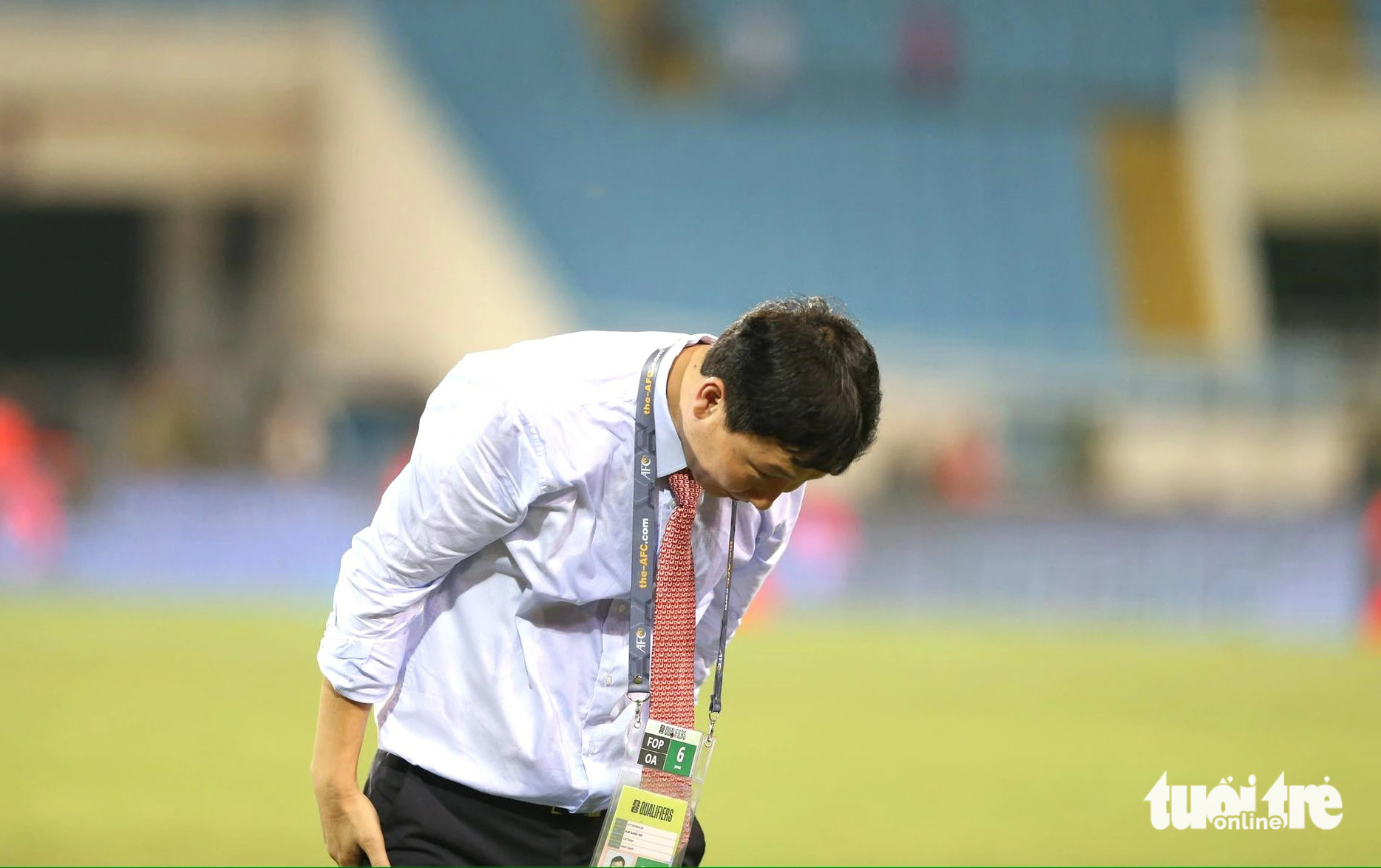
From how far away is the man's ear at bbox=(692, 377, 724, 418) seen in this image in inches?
113

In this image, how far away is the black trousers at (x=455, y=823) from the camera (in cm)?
318

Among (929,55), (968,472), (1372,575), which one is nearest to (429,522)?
(1372,575)

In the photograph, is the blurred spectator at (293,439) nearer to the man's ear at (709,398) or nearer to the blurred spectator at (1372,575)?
the blurred spectator at (1372,575)

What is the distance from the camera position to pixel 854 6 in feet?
86.6

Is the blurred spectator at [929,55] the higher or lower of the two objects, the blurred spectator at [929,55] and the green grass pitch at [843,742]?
the higher

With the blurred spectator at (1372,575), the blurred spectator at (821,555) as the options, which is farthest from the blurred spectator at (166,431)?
the blurred spectator at (1372,575)

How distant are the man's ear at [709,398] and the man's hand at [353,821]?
88cm

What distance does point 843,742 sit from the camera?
938cm

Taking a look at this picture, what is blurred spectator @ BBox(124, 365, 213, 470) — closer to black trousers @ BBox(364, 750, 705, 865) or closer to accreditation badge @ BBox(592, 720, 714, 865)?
black trousers @ BBox(364, 750, 705, 865)

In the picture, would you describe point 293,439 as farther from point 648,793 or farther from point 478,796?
point 648,793

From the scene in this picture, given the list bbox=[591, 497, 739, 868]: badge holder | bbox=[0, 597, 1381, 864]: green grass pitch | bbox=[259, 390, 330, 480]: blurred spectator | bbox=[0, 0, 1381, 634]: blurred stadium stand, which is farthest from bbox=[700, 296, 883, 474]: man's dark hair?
bbox=[259, 390, 330, 480]: blurred spectator

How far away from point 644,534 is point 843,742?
6588 mm

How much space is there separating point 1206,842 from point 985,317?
1772 cm

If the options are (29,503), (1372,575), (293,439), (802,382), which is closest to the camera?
(802,382)
